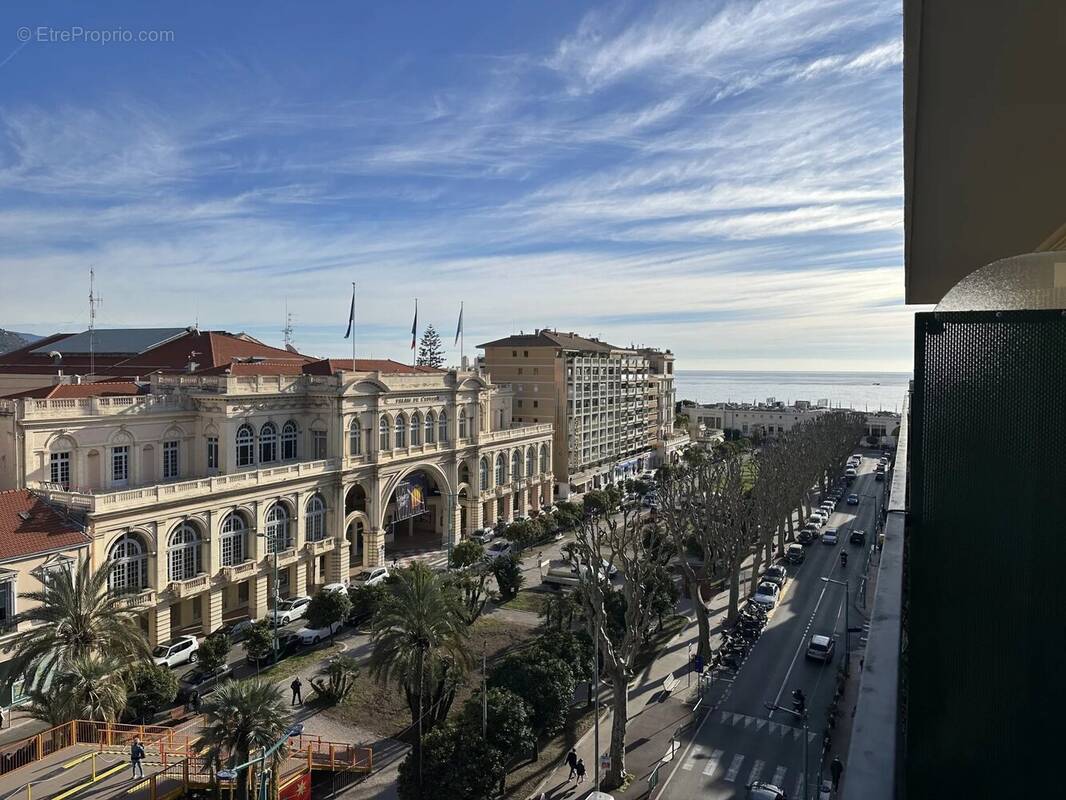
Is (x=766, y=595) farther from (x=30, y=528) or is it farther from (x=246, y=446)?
(x=30, y=528)

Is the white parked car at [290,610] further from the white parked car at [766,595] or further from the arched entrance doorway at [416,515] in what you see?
the white parked car at [766,595]

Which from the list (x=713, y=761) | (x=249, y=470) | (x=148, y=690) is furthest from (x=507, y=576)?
(x=148, y=690)

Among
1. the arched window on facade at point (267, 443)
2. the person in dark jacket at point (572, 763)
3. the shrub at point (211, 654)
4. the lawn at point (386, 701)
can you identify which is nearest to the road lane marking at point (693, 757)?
the person in dark jacket at point (572, 763)

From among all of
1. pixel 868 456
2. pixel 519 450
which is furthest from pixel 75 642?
pixel 868 456

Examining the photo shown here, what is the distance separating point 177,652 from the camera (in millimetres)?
30156

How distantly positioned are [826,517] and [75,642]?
53.7 meters

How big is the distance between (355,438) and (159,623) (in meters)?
15.3

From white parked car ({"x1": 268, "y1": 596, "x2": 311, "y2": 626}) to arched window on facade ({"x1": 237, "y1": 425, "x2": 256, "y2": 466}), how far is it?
8.07 metres

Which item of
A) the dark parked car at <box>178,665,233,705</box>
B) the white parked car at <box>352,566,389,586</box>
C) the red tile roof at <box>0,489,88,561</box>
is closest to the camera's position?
the red tile roof at <box>0,489,88,561</box>

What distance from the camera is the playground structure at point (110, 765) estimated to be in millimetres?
18812

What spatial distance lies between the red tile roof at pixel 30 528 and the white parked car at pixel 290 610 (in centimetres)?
995

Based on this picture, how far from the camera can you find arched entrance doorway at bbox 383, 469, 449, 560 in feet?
157

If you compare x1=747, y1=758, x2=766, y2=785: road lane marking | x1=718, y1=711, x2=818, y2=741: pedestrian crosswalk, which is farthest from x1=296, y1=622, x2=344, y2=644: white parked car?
x1=747, y1=758, x2=766, y2=785: road lane marking

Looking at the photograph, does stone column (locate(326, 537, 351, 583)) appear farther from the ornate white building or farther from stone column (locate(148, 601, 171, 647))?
stone column (locate(148, 601, 171, 647))
